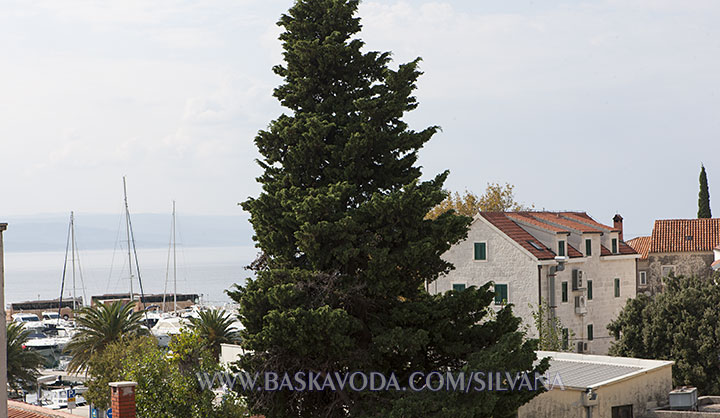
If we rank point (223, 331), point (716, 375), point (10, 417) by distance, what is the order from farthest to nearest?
point (223, 331) → point (716, 375) → point (10, 417)

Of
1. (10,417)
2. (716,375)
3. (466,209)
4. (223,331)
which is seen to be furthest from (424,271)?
(466,209)

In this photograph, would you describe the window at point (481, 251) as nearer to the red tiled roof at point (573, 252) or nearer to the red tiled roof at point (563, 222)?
the red tiled roof at point (573, 252)

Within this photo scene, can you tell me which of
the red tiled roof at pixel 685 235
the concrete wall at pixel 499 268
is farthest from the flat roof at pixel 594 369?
the red tiled roof at pixel 685 235

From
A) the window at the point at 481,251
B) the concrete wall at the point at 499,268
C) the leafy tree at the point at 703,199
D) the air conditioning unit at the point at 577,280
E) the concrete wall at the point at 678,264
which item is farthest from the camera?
the leafy tree at the point at 703,199

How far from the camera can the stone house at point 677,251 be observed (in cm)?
6178

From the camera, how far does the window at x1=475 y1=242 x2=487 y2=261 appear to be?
155 feet

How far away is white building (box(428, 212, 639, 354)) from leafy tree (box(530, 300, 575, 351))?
0.70 m

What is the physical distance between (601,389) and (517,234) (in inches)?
890

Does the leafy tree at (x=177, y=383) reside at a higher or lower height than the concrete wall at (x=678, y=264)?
lower

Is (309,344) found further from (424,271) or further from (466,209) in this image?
(466,209)

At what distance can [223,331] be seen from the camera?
48.7 meters

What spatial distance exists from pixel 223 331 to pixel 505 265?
16.0m

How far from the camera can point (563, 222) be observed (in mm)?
51906

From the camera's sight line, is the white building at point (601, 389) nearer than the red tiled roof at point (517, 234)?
Yes
